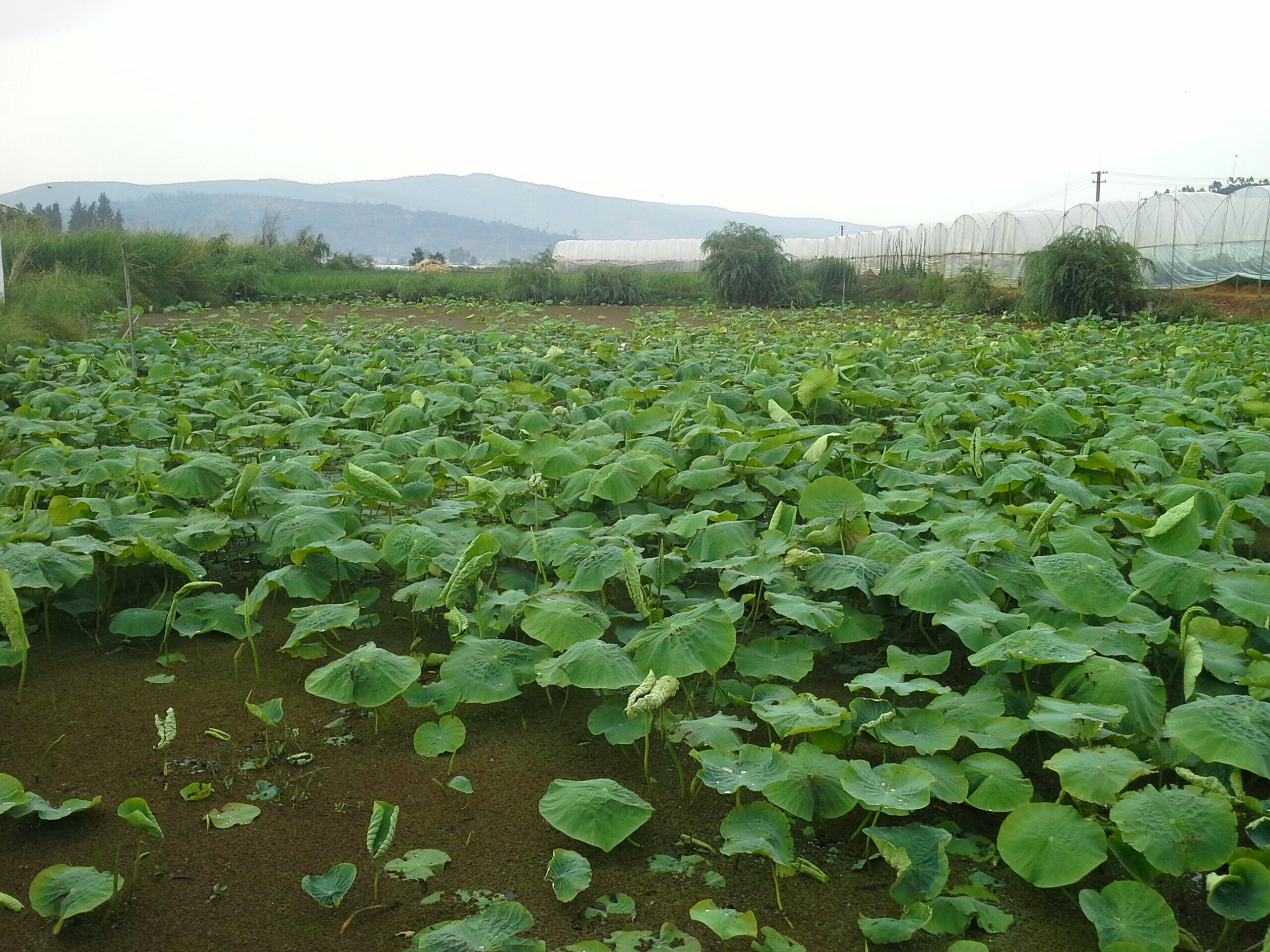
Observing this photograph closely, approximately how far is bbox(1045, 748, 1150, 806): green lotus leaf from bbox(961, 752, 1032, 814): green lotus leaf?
62 mm

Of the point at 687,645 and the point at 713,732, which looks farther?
the point at 687,645

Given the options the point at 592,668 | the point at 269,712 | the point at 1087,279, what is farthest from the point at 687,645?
the point at 1087,279

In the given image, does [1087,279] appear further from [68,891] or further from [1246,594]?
[68,891]

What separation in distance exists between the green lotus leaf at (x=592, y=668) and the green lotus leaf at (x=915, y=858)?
19.8 inches

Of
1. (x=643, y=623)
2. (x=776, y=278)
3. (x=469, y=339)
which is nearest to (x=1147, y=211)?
(x=776, y=278)

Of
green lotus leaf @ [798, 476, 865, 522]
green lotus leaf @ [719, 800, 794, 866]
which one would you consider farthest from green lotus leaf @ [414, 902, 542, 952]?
green lotus leaf @ [798, 476, 865, 522]

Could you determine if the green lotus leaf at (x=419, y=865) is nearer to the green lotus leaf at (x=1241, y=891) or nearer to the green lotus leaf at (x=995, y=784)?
the green lotus leaf at (x=995, y=784)

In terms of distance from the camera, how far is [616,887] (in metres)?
1.49

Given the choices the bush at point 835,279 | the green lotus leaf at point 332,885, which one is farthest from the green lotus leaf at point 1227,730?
the bush at point 835,279

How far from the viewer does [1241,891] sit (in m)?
1.30

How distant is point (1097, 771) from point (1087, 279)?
1219cm

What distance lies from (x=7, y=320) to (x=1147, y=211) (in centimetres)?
1575

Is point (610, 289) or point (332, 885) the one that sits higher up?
point (610, 289)

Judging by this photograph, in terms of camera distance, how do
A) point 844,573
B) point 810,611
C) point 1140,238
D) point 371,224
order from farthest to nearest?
point 371,224
point 1140,238
point 844,573
point 810,611
